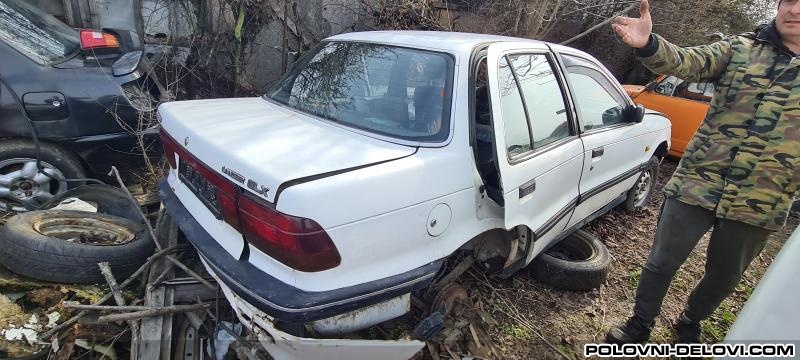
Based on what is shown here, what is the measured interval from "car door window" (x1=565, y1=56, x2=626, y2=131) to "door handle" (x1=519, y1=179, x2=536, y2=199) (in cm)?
85

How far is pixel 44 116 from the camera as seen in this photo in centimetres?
298

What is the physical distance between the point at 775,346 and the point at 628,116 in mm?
2444

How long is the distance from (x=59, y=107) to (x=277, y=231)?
243 centimetres

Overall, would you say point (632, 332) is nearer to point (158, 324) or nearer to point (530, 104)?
point (530, 104)

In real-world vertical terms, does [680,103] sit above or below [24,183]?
above

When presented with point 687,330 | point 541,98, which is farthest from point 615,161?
point 687,330

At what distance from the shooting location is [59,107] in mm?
3014

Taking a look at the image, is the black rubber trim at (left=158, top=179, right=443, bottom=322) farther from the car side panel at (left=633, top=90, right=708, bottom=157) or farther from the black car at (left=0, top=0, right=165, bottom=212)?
the car side panel at (left=633, top=90, right=708, bottom=157)

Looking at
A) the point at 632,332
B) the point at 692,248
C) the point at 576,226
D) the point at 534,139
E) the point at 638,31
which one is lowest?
the point at 632,332

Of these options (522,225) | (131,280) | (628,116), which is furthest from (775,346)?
(131,280)

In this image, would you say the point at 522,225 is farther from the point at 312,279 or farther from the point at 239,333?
the point at 239,333

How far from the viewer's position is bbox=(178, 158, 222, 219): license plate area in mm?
1996

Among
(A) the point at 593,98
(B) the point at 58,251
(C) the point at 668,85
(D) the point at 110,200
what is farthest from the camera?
(C) the point at 668,85

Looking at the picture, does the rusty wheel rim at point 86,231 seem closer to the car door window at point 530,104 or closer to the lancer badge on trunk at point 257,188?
the lancer badge on trunk at point 257,188
